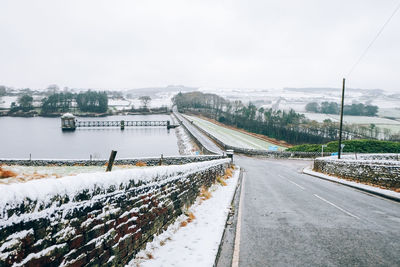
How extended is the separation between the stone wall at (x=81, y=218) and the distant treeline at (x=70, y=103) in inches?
6457

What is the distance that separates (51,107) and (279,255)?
167m

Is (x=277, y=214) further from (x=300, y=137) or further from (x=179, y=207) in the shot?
(x=300, y=137)

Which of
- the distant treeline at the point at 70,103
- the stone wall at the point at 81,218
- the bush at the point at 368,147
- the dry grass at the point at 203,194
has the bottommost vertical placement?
the bush at the point at 368,147

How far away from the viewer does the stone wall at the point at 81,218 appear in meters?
2.33

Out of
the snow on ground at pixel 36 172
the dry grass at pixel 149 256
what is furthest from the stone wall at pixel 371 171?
the snow on ground at pixel 36 172

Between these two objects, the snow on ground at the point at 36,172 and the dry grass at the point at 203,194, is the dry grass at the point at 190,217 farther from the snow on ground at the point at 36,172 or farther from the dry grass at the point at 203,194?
the snow on ground at the point at 36,172

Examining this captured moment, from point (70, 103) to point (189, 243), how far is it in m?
177

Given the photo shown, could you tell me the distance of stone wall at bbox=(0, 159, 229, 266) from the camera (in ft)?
7.63

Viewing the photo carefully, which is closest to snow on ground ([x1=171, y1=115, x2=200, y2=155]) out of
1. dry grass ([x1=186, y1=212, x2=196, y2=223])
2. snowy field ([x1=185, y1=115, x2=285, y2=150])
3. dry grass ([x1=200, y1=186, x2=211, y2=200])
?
snowy field ([x1=185, y1=115, x2=285, y2=150])

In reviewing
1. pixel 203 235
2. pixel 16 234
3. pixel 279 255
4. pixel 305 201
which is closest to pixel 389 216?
pixel 305 201

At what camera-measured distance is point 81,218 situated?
3.09m

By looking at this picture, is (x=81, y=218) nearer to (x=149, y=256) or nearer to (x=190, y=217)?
(x=149, y=256)

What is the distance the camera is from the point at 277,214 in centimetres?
817

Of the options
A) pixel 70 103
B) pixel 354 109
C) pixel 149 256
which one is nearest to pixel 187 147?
pixel 149 256
